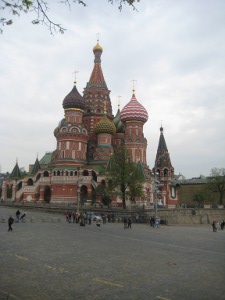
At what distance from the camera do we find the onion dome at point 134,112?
6744cm

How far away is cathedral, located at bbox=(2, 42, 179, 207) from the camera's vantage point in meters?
59.4

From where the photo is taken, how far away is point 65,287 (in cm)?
1038

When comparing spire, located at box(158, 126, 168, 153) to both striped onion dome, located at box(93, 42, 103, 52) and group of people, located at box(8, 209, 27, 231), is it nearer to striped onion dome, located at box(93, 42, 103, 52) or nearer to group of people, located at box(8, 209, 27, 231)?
striped onion dome, located at box(93, 42, 103, 52)

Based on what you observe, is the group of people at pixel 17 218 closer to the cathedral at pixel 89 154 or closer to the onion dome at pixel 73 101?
the cathedral at pixel 89 154

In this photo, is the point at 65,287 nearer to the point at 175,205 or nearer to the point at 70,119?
the point at 70,119

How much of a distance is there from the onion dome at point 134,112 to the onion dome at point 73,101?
8.93 meters

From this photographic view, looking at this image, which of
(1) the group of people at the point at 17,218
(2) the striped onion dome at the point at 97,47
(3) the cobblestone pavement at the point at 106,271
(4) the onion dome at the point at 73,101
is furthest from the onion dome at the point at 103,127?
(3) the cobblestone pavement at the point at 106,271

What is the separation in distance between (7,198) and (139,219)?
35.4 m

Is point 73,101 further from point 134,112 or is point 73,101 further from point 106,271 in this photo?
point 106,271

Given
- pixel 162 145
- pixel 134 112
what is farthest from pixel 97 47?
pixel 162 145

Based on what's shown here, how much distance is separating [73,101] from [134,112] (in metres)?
12.4

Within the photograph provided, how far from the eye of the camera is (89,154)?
6781cm

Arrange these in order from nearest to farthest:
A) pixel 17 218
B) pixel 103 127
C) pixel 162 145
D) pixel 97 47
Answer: pixel 17 218 → pixel 103 127 → pixel 97 47 → pixel 162 145

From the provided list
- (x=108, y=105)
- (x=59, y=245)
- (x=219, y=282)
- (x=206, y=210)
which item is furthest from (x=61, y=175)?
(x=219, y=282)
